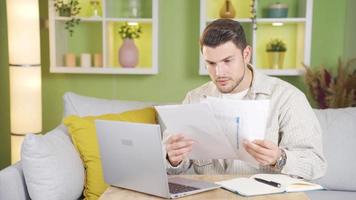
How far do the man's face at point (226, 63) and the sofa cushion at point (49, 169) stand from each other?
694mm

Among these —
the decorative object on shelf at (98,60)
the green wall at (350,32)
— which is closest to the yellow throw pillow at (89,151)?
the decorative object on shelf at (98,60)

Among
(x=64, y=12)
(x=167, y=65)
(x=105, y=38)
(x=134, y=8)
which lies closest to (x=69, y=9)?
(x=64, y=12)

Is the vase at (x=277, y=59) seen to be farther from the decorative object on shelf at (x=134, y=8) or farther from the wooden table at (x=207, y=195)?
the wooden table at (x=207, y=195)

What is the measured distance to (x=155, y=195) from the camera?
4.47 ft

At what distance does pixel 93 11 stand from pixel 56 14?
288 millimetres

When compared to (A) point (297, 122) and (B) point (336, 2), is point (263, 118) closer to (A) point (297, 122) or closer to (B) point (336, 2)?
(A) point (297, 122)

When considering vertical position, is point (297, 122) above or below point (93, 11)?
below

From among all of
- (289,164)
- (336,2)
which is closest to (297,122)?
(289,164)

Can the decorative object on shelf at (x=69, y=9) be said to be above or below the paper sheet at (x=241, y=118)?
above

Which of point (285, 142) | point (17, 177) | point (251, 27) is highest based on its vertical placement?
point (251, 27)

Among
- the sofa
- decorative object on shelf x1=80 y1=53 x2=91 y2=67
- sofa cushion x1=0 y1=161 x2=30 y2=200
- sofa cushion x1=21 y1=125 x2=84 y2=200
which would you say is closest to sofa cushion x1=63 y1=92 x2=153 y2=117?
the sofa

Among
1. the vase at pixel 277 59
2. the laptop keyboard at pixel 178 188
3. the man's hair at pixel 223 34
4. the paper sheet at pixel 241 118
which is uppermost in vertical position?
the man's hair at pixel 223 34

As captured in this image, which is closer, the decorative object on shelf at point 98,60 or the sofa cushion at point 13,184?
the sofa cushion at point 13,184

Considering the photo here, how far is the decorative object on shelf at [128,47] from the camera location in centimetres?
338
